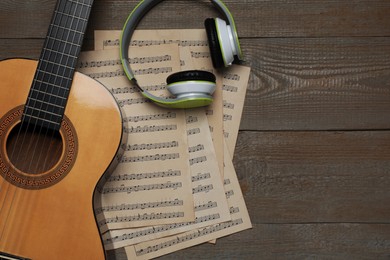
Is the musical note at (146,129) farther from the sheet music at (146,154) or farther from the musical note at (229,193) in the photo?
the musical note at (229,193)

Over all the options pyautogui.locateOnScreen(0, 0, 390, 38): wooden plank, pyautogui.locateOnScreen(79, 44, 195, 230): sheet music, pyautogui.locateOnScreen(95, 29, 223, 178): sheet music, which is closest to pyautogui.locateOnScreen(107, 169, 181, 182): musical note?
pyautogui.locateOnScreen(79, 44, 195, 230): sheet music

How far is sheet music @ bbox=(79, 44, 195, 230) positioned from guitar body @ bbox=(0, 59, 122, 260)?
0.13 meters

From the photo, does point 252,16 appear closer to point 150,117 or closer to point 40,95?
point 150,117

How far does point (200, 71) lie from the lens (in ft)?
3.58

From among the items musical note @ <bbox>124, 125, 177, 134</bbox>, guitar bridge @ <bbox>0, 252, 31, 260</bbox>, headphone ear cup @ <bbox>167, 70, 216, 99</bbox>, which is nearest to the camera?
guitar bridge @ <bbox>0, 252, 31, 260</bbox>

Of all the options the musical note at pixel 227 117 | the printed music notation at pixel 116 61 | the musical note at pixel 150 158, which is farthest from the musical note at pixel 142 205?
the printed music notation at pixel 116 61

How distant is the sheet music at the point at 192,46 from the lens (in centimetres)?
120

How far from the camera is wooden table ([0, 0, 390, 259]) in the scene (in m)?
1.21

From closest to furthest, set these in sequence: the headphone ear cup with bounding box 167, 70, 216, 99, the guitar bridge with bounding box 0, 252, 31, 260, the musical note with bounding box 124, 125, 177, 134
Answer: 1. the guitar bridge with bounding box 0, 252, 31, 260
2. the headphone ear cup with bounding box 167, 70, 216, 99
3. the musical note with bounding box 124, 125, 177, 134

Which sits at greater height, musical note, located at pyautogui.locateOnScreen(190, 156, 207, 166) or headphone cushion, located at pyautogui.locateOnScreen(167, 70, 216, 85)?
headphone cushion, located at pyautogui.locateOnScreen(167, 70, 216, 85)

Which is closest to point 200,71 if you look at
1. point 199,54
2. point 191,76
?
point 191,76

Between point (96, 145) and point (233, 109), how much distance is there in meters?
0.35

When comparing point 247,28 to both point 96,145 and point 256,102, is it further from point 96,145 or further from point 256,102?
point 96,145

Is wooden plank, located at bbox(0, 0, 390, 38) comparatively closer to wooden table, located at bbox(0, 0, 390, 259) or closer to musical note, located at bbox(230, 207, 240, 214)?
wooden table, located at bbox(0, 0, 390, 259)
